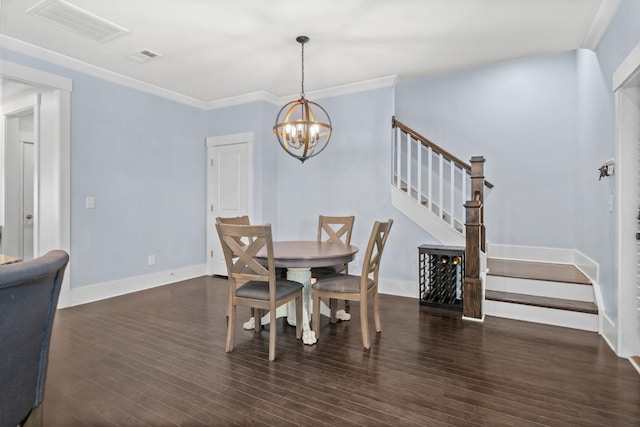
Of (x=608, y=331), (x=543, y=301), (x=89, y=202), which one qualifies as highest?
(x=89, y=202)

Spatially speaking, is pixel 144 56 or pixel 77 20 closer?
pixel 77 20

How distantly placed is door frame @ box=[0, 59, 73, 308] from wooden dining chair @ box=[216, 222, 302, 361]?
2327 millimetres

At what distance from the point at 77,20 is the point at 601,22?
4.51m

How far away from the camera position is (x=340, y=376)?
226 centimetres

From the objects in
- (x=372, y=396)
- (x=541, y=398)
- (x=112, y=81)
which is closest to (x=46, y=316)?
(x=372, y=396)

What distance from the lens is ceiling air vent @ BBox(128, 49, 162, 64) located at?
368cm

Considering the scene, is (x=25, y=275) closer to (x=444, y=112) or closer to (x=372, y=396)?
(x=372, y=396)

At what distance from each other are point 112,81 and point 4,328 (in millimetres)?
4189

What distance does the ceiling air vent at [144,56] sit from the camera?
3.68 m

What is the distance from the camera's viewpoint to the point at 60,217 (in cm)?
376

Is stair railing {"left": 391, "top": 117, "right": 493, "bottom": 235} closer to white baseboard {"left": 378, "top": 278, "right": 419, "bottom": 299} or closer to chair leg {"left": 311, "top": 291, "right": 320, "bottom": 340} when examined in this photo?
white baseboard {"left": 378, "top": 278, "right": 419, "bottom": 299}

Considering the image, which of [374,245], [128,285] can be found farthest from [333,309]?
[128,285]

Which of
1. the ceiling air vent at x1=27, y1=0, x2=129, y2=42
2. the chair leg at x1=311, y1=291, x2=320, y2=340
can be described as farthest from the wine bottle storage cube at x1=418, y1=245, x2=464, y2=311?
the ceiling air vent at x1=27, y1=0, x2=129, y2=42

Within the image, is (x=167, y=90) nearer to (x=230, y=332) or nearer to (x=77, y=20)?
(x=77, y=20)
